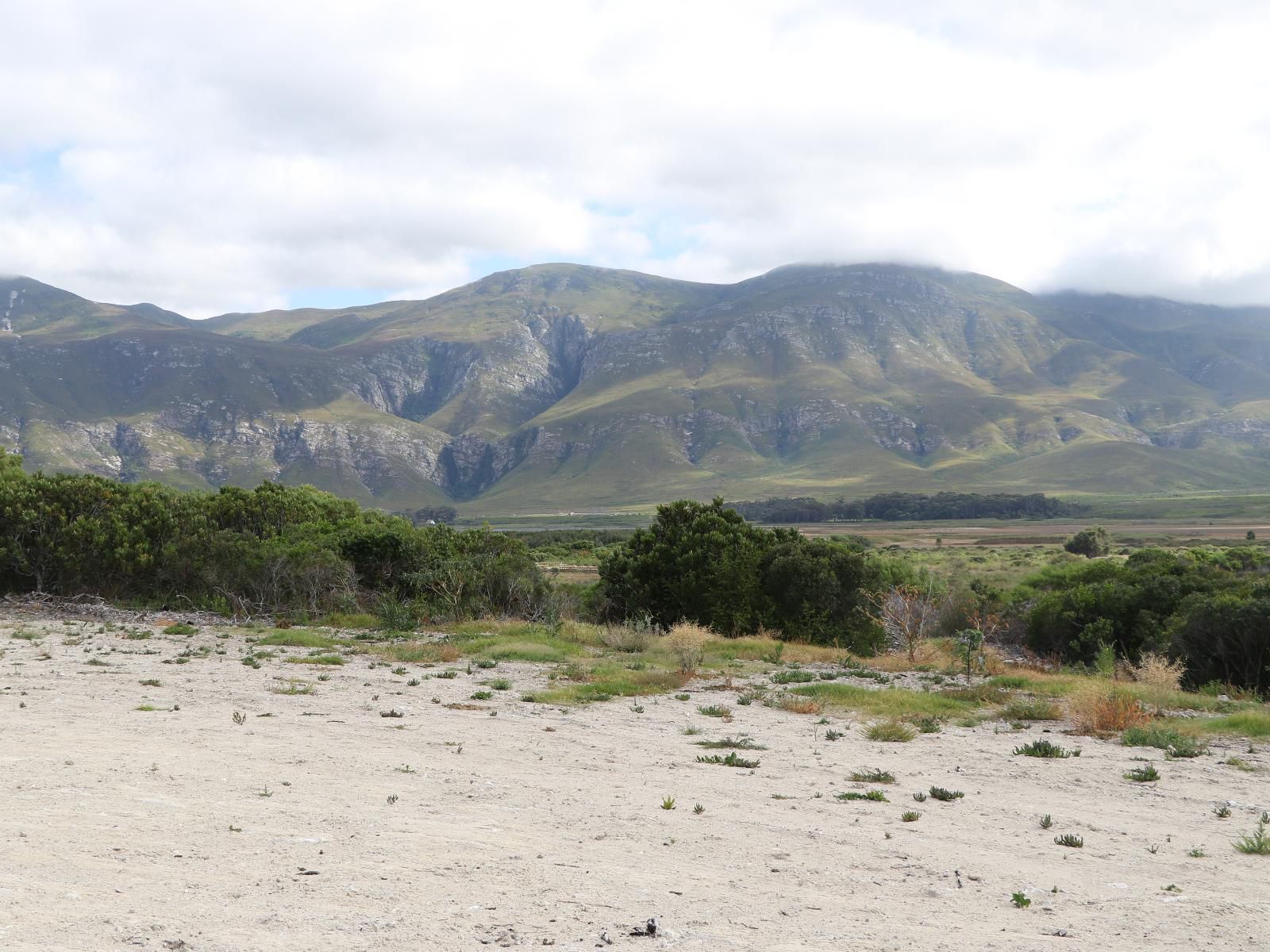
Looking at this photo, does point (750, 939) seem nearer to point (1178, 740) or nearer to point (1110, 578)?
point (1178, 740)

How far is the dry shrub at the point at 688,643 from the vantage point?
20.7 metres

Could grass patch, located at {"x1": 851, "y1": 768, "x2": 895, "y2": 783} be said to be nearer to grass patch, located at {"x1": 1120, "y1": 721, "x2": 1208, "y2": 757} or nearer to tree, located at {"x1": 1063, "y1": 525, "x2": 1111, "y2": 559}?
grass patch, located at {"x1": 1120, "y1": 721, "x2": 1208, "y2": 757}

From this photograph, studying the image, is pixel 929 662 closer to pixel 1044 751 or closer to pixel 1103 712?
pixel 1103 712

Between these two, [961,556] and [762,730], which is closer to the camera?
[762,730]

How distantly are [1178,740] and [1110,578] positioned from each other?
19.7 meters

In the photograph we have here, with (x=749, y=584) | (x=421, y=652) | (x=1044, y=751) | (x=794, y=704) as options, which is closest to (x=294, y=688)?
(x=421, y=652)

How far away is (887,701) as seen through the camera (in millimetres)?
16438

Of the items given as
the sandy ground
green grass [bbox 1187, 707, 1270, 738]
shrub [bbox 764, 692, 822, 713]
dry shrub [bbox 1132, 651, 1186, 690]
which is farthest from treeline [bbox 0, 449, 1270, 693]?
the sandy ground

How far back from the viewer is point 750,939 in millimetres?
5758

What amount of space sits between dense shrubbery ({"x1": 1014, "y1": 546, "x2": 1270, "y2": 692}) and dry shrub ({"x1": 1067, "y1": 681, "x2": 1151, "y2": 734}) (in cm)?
895

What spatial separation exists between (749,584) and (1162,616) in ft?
40.1

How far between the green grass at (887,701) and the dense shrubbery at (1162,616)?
931 centimetres

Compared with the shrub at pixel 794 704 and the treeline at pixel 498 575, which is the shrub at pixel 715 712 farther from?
the treeline at pixel 498 575

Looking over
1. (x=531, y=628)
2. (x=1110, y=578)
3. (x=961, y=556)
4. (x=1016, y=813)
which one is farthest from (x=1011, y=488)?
(x=1016, y=813)
